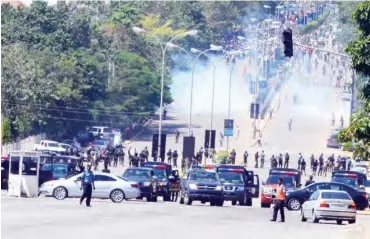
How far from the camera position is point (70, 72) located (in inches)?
4363

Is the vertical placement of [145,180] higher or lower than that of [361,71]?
lower

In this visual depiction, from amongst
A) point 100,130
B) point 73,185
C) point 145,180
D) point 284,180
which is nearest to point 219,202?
point 145,180

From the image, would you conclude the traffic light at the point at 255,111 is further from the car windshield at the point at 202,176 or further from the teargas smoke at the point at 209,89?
the car windshield at the point at 202,176

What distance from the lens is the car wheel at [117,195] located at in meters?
52.7

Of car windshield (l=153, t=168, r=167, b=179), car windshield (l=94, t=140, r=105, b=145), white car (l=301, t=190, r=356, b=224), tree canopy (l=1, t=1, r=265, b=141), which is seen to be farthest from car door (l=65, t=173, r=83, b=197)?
car windshield (l=94, t=140, r=105, b=145)

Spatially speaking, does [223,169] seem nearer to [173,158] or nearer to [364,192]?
[364,192]

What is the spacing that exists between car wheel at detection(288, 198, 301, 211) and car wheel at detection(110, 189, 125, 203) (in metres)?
6.54

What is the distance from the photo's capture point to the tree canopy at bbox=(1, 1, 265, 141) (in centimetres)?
9744

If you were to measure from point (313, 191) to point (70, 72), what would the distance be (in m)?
60.3

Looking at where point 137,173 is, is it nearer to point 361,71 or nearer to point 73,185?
point 73,185

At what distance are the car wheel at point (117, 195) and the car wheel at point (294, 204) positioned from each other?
258 inches

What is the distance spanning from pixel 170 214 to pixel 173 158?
47409mm

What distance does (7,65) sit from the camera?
312 feet

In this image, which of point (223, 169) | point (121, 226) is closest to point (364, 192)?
point (223, 169)
